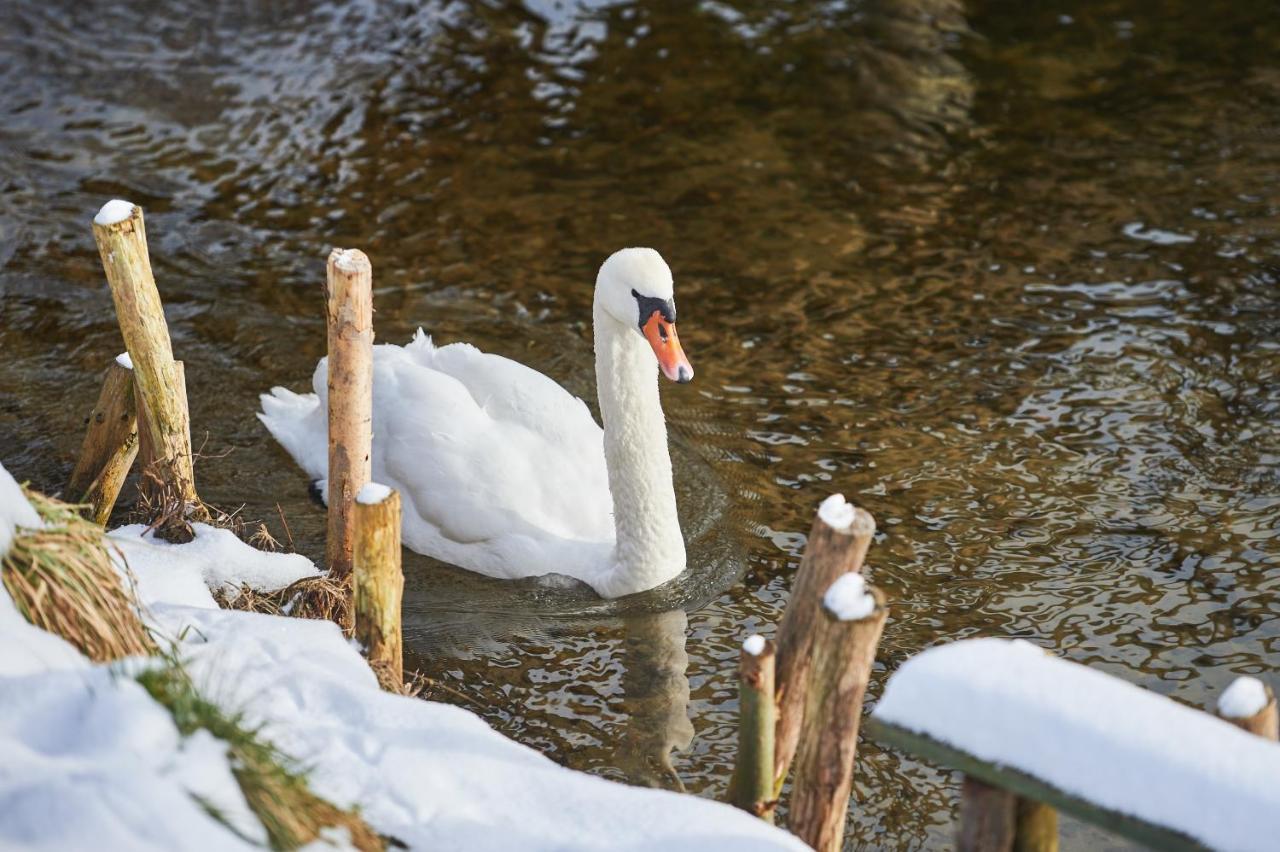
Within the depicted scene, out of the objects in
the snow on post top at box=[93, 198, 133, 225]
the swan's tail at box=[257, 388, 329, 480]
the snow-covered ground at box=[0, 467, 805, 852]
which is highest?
the snow on post top at box=[93, 198, 133, 225]

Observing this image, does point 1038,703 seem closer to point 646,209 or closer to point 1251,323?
point 1251,323

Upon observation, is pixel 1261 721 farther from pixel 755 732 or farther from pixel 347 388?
pixel 347 388

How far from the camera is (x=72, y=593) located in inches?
174

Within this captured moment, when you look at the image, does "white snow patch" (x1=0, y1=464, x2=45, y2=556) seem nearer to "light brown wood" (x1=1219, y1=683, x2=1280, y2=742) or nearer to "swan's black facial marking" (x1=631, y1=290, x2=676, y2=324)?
"swan's black facial marking" (x1=631, y1=290, x2=676, y2=324)

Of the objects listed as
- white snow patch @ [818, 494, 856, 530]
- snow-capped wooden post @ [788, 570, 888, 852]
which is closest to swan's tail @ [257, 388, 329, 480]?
white snow patch @ [818, 494, 856, 530]

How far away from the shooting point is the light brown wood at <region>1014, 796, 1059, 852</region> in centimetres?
401

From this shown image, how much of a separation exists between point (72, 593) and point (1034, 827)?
2.76m

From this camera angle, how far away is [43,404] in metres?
8.09

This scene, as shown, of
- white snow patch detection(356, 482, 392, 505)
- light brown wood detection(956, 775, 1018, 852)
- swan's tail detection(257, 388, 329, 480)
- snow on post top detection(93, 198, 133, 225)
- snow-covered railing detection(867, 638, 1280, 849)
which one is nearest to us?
snow-covered railing detection(867, 638, 1280, 849)

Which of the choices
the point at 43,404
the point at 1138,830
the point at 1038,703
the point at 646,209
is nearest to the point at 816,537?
the point at 1038,703

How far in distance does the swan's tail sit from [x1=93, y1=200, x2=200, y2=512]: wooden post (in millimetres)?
1250

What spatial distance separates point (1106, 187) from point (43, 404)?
22.4 feet

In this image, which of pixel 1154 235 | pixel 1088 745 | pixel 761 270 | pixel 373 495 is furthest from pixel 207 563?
pixel 1154 235

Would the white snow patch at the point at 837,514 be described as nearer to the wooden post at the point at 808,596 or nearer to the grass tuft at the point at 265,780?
the wooden post at the point at 808,596
